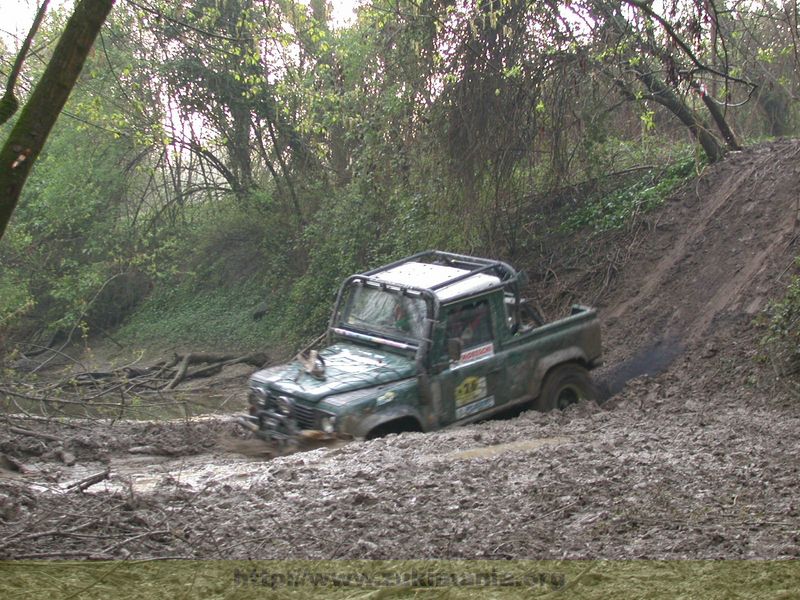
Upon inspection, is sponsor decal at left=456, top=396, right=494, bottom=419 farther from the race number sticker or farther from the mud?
the mud

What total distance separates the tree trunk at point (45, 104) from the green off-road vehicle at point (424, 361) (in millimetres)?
4290

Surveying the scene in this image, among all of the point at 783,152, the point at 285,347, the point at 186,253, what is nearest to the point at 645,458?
the point at 783,152

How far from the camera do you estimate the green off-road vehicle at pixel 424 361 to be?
29.5ft

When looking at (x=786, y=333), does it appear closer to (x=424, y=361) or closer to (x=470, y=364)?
(x=470, y=364)

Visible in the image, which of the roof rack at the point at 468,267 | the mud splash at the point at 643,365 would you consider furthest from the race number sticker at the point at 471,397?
the mud splash at the point at 643,365

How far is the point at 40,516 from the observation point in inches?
211

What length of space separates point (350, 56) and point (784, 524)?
14.9m

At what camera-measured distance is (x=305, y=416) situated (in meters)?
8.91

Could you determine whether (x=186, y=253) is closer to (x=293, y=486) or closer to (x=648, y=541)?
(x=293, y=486)

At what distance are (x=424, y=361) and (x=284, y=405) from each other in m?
1.44

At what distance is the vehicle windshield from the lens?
9664 mm

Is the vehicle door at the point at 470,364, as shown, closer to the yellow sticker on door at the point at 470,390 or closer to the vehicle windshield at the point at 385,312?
the yellow sticker on door at the point at 470,390

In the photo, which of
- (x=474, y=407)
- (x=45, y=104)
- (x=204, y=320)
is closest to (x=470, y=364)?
(x=474, y=407)

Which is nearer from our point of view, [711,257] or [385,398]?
[385,398]
